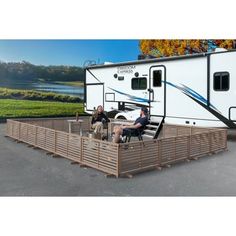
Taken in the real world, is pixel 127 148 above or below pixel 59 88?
below

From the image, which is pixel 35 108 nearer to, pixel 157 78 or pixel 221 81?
pixel 157 78

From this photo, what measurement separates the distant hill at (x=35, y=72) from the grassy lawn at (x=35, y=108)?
4.45 ft

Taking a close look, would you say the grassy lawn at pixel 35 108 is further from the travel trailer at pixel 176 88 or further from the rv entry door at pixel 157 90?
the rv entry door at pixel 157 90

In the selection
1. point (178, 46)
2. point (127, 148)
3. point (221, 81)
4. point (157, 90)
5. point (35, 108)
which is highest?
point (178, 46)

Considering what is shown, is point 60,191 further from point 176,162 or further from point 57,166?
point 176,162

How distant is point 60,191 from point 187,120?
5.65 metres

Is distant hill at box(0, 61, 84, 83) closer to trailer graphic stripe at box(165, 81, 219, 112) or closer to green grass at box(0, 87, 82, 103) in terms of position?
green grass at box(0, 87, 82, 103)

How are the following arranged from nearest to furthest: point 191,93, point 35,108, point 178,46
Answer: point 191,93 < point 178,46 < point 35,108

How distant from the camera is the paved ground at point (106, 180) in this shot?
15.5 ft

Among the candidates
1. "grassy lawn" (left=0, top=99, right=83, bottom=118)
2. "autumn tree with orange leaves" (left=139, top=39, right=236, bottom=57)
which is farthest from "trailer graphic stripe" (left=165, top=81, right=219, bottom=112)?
"grassy lawn" (left=0, top=99, right=83, bottom=118)

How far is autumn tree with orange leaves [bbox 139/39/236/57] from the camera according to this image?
51.2 feet

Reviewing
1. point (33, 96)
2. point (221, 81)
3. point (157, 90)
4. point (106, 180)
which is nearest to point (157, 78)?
point (157, 90)

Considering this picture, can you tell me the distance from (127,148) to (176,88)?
4690mm

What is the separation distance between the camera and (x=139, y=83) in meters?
10.6
